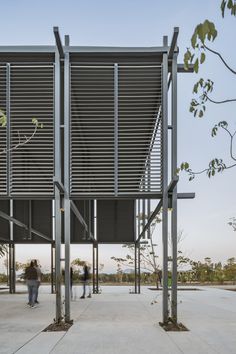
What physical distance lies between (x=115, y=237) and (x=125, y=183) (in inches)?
483

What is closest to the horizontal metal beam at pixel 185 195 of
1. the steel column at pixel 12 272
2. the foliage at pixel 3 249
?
the steel column at pixel 12 272

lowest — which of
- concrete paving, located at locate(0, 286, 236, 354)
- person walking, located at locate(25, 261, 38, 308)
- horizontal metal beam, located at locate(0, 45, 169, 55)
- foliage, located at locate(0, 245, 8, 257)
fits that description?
concrete paving, located at locate(0, 286, 236, 354)

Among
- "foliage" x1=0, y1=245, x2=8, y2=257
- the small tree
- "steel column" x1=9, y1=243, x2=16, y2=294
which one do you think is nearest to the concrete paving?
"steel column" x1=9, y1=243, x2=16, y2=294

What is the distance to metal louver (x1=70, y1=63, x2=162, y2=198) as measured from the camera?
10.1m

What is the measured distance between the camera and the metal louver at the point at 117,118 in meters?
10.1

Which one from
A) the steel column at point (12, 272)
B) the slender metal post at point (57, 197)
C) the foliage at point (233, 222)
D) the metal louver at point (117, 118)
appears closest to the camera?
the slender metal post at point (57, 197)

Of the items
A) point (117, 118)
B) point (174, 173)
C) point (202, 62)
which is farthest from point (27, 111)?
point (202, 62)

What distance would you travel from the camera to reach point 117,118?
10.2 metres

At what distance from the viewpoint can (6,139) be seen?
33.5 feet

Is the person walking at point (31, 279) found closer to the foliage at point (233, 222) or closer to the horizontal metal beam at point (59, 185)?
the horizontal metal beam at point (59, 185)

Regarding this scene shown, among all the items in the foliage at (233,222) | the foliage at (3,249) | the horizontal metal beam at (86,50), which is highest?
the horizontal metal beam at (86,50)

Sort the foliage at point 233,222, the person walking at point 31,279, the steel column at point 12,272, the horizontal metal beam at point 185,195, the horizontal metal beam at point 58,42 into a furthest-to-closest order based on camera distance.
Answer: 1. the foliage at point 233,222
2. the steel column at point 12,272
3. the person walking at point 31,279
4. the horizontal metal beam at point 185,195
5. the horizontal metal beam at point 58,42

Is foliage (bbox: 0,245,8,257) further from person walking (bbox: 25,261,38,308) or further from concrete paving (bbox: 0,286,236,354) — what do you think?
concrete paving (bbox: 0,286,236,354)

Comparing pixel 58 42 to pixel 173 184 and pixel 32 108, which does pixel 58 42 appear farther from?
pixel 173 184
